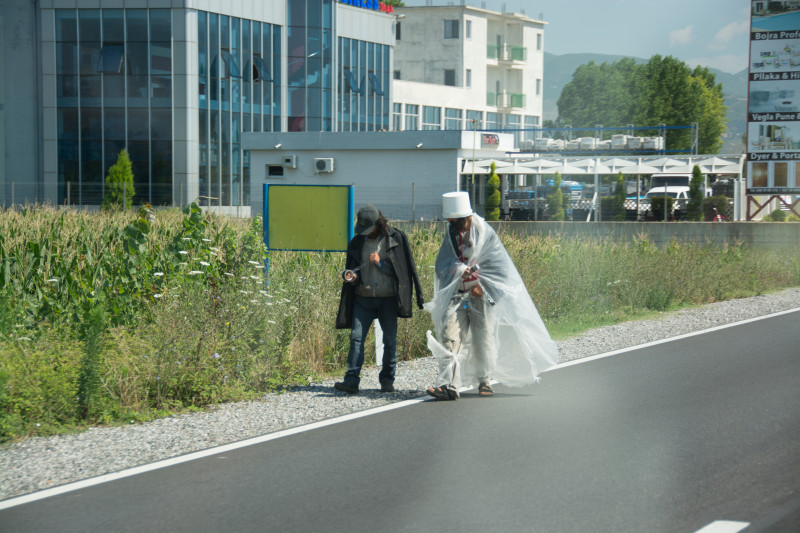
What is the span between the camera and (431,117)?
78312 mm

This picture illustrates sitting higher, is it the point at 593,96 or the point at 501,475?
the point at 593,96

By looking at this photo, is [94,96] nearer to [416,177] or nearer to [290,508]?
[416,177]

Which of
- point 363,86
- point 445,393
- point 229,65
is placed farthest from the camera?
point 363,86

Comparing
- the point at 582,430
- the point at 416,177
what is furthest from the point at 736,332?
the point at 416,177

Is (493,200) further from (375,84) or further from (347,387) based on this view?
(347,387)

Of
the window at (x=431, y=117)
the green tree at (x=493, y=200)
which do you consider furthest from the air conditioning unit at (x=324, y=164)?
the window at (x=431, y=117)

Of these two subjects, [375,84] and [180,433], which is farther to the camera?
[375,84]

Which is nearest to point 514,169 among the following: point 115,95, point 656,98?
point 115,95

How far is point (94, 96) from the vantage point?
49438 mm

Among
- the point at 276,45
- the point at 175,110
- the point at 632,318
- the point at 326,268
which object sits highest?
the point at 276,45

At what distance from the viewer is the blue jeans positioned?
9.68m

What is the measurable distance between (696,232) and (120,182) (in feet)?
86.8

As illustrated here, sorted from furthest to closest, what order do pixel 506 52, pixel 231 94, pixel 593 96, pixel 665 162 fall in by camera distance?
pixel 593 96
pixel 506 52
pixel 231 94
pixel 665 162

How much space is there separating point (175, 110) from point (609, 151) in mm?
30247
